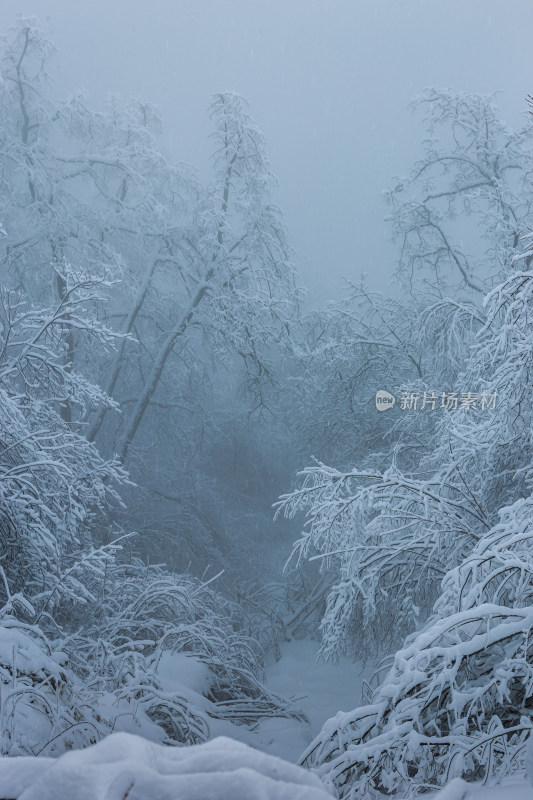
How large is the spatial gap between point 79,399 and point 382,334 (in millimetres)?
7708

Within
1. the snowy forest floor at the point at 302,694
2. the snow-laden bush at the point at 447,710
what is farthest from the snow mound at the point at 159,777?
the snowy forest floor at the point at 302,694

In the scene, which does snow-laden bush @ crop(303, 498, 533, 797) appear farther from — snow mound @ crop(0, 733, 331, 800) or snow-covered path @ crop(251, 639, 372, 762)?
snow-covered path @ crop(251, 639, 372, 762)

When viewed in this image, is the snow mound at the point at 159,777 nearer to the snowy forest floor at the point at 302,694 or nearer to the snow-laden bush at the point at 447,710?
the snow-laden bush at the point at 447,710

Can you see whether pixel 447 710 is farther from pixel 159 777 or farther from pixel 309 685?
pixel 309 685

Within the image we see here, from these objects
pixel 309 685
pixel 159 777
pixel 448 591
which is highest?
pixel 159 777

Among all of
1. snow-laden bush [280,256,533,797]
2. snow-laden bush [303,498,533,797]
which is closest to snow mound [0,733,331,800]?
snow-laden bush [280,256,533,797]

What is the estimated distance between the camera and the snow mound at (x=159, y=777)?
0.88 metres

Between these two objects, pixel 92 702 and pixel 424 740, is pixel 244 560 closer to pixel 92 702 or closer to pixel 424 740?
pixel 92 702

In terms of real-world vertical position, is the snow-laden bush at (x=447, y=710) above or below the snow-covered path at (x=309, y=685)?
above

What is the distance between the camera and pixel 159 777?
35.1 inches

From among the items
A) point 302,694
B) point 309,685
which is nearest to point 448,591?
point 302,694

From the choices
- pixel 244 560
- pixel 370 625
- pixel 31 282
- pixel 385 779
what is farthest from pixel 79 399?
pixel 244 560

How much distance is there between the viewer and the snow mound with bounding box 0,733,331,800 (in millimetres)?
879

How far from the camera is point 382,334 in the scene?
13.8m
